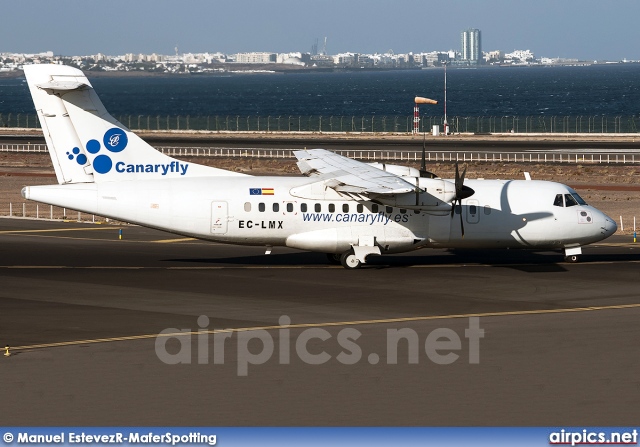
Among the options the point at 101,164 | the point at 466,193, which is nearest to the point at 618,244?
the point at 466,193

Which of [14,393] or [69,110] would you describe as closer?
[14,393]

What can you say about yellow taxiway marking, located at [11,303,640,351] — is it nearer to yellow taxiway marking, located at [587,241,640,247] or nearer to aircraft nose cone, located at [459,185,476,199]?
aircraft nose cone, located at [459,185,476,199]

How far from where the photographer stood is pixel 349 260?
118ft

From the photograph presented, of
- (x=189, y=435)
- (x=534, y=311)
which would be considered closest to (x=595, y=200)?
(x=534, y=311)

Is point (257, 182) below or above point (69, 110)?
below

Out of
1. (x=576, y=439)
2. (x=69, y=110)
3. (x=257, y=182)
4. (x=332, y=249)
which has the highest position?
(x=69, y=110)

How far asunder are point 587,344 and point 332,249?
13.4 m

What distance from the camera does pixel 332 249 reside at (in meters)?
36.1

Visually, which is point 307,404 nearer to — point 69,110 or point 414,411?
point 414,411

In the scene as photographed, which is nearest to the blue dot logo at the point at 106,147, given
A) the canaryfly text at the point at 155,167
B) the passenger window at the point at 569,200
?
the canaryfly text at the point at 155,167

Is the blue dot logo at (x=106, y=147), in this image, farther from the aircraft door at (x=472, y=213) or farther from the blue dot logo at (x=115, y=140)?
the aircraft door at (x=472, y=213)

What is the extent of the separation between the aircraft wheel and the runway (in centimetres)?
48

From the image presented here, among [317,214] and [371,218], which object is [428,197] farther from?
[317,214]

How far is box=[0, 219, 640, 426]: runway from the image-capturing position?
19016 mm
